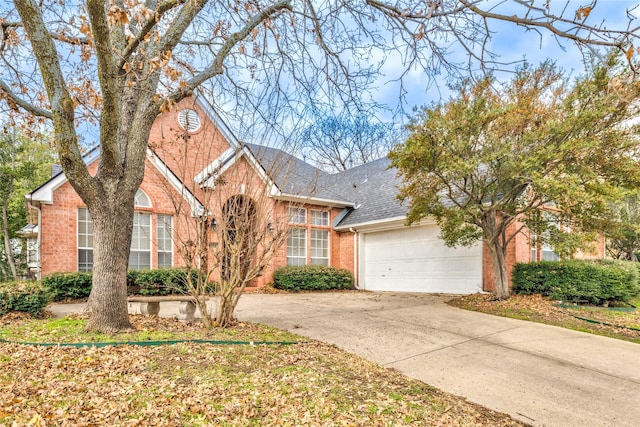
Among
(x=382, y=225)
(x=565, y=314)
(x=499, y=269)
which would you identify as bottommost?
(x=565, y=314)

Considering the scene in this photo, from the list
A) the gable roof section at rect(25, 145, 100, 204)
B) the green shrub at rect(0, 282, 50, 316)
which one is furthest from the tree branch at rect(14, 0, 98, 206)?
the gable roof section at rect(25, 145, 100, 204)

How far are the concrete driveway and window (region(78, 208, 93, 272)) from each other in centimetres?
605

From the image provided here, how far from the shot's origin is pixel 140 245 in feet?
40.3

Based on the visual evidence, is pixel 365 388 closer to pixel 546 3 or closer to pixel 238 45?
pixel 546 3

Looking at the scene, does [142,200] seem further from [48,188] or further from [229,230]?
[229,230]

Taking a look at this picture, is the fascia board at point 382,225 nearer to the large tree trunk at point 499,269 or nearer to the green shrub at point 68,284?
the large tree trunk at point 499,269

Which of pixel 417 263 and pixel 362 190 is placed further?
pixel 362 190

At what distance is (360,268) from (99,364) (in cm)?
1257

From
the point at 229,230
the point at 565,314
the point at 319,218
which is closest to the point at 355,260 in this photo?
the point at 319,218

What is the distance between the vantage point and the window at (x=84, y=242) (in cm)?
1135

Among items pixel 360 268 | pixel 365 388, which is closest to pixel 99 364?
pixel 365 388

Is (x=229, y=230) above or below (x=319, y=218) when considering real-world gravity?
below

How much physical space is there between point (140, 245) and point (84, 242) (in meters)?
1.57

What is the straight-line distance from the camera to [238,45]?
6.96 m
